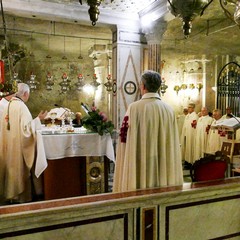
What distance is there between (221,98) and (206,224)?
36.1 ft

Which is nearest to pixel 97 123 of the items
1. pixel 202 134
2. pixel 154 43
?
pixel 154 43

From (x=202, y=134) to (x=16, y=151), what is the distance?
6913mm

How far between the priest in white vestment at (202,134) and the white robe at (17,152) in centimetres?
669

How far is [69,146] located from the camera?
16.5 ft

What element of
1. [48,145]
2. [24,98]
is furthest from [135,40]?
[48,145]

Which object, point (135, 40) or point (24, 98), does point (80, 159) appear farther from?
point (135, 40)

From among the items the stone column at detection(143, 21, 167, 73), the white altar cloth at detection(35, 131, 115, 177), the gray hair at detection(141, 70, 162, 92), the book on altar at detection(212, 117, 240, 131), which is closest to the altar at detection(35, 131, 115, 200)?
the white altar cloth at detection(35, 131, 115, 177)

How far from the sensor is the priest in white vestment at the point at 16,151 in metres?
5.09

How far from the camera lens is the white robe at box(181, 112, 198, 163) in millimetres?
10828

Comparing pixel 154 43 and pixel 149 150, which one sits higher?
pixel 154 43

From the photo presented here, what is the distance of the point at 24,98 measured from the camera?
18.0 feet

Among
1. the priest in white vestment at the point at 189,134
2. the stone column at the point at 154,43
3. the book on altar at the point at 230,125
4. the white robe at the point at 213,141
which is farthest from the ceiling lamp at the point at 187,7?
the priest in white vestment at the point at 189,134

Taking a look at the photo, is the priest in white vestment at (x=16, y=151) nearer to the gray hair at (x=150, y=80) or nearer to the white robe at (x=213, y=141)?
the gray hair at (x=150, y=80)

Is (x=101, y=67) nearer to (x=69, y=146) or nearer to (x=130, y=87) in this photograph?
(x=130, y=87)
